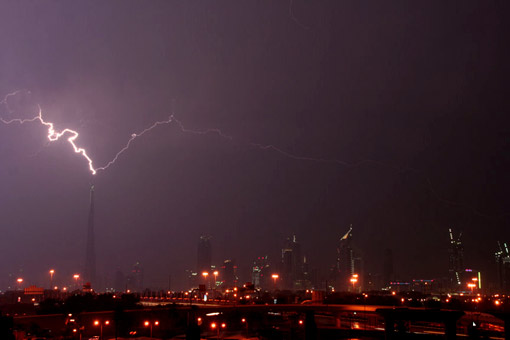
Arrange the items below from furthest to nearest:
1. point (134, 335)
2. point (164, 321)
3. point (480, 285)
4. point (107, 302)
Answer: point (480, 285)
point (107, 302)
point (164, 321)
point (134, 335)

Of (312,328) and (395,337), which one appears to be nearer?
(395,337)

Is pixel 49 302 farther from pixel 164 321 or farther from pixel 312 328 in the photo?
pixel 312 328

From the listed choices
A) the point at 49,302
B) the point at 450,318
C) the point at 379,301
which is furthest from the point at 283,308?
the point at 49,302

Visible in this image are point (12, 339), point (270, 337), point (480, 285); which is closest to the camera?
point (12, 339)

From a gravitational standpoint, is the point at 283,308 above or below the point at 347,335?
above

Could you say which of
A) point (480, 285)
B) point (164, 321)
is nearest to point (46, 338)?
point (164, 321)

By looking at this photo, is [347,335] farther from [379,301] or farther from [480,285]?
[480,285]

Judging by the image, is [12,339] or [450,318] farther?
[450,318]

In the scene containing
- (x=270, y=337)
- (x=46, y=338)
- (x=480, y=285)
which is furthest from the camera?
(x=480, y=285)

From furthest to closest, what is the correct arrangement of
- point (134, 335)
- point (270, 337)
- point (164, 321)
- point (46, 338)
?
point (164, 321) → point (134, 335) → point (270, 337) → point (46, 338)
